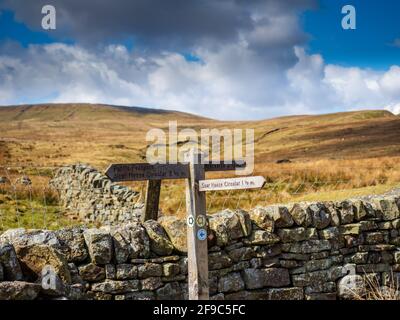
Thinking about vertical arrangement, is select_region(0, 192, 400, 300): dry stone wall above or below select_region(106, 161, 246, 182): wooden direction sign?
below

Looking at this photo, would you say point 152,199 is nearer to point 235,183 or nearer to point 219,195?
point 235,183

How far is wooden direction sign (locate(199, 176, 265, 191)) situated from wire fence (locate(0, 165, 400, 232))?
22.8ft

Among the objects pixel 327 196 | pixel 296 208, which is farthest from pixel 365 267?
pixel 327 196

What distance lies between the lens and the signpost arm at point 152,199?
24.9ft

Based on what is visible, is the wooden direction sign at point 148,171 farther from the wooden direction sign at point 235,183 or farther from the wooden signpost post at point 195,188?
the wooden direction sign at point 235,183

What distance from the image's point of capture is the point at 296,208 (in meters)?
7.56

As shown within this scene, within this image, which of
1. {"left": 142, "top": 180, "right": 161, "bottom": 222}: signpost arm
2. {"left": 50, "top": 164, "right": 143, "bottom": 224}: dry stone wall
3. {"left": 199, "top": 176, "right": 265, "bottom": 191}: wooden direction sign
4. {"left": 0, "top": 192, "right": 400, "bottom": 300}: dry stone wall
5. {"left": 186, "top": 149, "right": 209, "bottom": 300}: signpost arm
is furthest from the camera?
{"left": 50, "top": 164, "right": 143, "bottom": 224}: dry stone wall

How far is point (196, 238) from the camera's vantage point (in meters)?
6.21

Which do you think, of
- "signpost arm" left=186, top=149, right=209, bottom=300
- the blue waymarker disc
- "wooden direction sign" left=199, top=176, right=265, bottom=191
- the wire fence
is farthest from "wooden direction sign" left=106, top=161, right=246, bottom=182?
the wire fence

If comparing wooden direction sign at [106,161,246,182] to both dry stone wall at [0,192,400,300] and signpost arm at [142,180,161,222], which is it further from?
signpost arm at [142,180,161,222]

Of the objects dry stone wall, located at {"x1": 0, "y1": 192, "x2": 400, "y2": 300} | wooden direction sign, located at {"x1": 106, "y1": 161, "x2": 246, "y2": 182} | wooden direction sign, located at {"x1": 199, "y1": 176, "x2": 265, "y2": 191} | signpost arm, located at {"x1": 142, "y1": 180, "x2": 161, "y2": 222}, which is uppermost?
wooden direction sign, located at {"x1": 106, "y1": 161, "x2": 246, "y2": 182}

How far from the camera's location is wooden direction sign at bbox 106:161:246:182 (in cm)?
578
